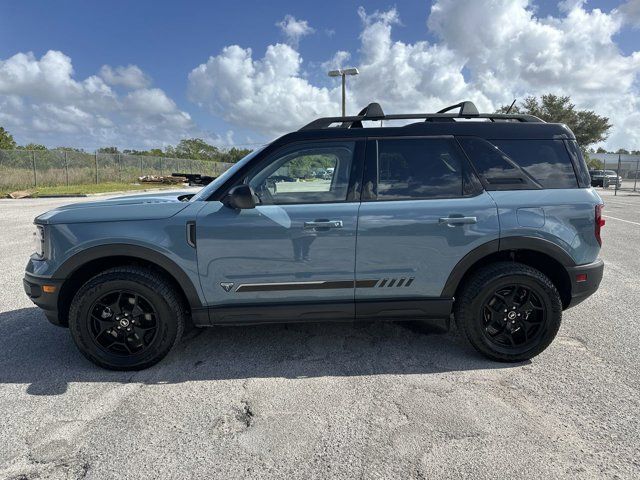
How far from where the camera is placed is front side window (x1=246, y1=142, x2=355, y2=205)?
3188 mm

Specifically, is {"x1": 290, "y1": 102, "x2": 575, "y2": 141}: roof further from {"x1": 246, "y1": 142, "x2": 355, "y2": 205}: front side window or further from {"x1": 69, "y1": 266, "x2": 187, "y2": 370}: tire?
{"x1": 69, "y1": 266, "x2": 187, "y2": 370}: tire

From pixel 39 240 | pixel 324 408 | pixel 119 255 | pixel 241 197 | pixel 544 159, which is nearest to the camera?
pixel 324 408

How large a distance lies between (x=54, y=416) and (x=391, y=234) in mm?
2589

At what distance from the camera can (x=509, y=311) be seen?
10.8 ft

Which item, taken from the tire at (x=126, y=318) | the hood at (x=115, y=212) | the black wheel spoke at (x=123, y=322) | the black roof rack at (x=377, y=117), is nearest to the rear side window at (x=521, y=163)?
the black roof rack at (x=377, y=117)

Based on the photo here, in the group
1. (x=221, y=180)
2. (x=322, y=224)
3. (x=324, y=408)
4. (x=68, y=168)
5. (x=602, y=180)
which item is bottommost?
(x=324, y=408)

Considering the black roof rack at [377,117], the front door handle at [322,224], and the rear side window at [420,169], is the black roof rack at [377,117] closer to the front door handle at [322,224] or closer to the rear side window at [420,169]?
the rear side window at [420,169]

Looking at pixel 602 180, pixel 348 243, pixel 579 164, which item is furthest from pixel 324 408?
pixel 602 180

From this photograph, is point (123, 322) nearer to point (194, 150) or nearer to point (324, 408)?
point (324, 408)

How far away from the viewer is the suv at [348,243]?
121 inches

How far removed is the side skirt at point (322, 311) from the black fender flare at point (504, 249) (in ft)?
0.82

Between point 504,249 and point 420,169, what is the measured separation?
91 cm

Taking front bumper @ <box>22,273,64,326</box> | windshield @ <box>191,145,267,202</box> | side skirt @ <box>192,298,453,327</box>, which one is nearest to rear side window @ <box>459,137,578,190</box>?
side skirt @ <box>192,298,453,327</box>

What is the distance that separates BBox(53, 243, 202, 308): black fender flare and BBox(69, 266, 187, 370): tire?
133mm
